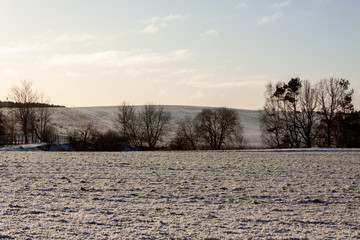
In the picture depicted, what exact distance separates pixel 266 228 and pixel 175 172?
12.0m

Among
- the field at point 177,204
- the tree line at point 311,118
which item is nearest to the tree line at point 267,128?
the tree line at point 311,118

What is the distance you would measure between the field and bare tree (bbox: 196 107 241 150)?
4420 centimetres

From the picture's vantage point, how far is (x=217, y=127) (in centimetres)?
6794

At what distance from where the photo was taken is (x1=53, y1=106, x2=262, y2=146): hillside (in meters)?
88.2

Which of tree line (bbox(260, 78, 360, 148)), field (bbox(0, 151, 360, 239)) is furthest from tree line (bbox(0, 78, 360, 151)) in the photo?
field (bbox(0, 151, 360, 239))

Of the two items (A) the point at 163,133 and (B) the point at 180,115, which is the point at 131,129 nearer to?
(A) the point at 163,133

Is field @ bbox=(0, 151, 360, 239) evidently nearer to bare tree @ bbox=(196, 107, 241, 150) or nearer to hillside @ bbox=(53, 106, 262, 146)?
bare tree @ bbox=(196, 107, 241, 150)

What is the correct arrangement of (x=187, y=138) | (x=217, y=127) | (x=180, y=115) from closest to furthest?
(x=187, y=138), (x=217, y=127), (x=180, y=115)

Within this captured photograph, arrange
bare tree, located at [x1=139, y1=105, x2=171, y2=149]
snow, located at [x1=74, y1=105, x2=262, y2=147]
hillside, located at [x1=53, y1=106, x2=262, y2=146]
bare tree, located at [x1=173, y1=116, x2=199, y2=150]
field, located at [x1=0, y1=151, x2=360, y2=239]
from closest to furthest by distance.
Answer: field, located at [x1=0, y1=151, x2=360, y2=239] < bare tree, located at [x1=173, y1=116, x2=199, y2=150] < bare tree, located at [x1=139, y1=105, x2=171, y2=149] < hillside, located at [x1=53, y1=106, x2=262, y2=146] < snow, located at [x1=74, y1=105, x2=262, y2=147]

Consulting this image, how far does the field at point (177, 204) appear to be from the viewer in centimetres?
988

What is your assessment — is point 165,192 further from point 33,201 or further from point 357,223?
point 357,223

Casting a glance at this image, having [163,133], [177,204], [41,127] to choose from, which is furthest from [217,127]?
[177,204]

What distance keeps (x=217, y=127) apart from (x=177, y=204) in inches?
2169

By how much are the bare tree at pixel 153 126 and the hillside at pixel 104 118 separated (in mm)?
12397
